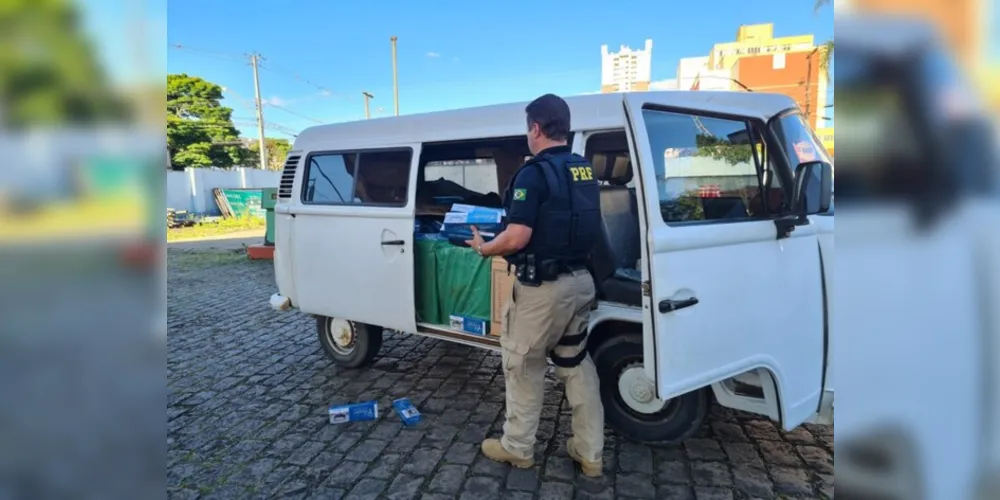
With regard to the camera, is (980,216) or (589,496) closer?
(980,216)

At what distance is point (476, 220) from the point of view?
148 inches

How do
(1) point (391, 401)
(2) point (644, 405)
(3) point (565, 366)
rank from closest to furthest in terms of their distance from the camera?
(3) point (565, 366), (2) point (644, 405), (1) point (391, 401)


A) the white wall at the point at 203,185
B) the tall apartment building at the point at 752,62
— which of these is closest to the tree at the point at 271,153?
the white wall at the point at 203,185

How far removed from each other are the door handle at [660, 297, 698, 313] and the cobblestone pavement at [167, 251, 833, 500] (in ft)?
3.68

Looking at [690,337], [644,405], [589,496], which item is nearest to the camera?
[690,337]

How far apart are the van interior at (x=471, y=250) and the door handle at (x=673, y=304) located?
0.65 meters

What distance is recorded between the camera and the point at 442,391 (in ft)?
14.3

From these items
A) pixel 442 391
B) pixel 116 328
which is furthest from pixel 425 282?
pixel 116 328

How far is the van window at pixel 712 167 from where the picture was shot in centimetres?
297

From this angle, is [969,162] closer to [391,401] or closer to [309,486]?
[309,486]

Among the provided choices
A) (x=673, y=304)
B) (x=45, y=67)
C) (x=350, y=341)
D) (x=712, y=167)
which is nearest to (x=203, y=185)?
(x=350, y=341)

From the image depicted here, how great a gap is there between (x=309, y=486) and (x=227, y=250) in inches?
502

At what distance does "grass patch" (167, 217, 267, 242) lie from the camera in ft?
61.7

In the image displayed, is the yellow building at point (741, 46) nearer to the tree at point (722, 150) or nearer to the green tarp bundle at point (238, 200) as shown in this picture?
the green tarp bundle at point (238, 200)
